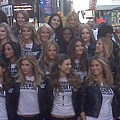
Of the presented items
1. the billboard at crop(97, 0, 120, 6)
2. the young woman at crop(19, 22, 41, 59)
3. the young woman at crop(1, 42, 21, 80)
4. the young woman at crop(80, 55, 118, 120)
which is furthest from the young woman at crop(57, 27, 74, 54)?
the billboard at crop(97, 0, 120, 6)

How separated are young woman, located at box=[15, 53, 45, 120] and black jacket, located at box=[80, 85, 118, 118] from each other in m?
0.57

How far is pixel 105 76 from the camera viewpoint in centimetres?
483

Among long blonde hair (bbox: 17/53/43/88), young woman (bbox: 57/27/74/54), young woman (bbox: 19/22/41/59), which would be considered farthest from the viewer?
young woman (bbox: 57/27/74/54)

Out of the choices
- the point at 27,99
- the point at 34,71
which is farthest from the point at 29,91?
the point at 34,71

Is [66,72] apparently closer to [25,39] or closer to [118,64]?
[118,64]

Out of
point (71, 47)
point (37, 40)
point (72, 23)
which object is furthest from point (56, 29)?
point (71, 47)

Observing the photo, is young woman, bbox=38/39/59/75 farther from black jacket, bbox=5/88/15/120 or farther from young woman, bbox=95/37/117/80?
black jacket, bbox=5/88/15/120

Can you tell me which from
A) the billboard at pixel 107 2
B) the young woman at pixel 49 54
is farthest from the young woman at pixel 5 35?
the billboard at pixel 107 2

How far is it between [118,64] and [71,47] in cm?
79

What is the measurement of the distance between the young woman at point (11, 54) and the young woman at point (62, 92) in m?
0.76

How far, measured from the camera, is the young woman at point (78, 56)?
5.39m

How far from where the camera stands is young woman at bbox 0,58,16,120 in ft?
15.6

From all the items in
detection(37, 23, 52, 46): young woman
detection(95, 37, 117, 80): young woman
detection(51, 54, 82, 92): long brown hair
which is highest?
detection(37, 23, 52, 46): young woman

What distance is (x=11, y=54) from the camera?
539 centimetres
